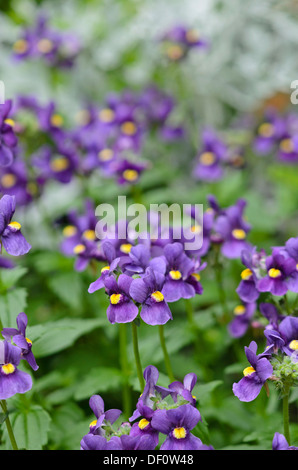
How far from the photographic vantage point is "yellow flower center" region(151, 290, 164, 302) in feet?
6.39

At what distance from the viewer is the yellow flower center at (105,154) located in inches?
153

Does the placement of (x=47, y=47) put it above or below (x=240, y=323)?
above

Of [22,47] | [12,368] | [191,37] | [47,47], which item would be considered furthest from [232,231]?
[22,47]

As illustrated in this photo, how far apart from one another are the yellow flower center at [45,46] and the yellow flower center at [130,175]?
1516 millimetres

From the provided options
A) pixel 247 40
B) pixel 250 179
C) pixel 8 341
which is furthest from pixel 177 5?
pixel 8 341

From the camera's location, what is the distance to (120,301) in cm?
194

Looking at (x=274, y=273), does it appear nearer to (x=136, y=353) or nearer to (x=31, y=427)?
(x=136, y=353)

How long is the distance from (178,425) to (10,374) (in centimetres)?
54

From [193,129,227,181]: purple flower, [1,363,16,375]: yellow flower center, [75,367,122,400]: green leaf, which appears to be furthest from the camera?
[193,129,227,181]: purple flower

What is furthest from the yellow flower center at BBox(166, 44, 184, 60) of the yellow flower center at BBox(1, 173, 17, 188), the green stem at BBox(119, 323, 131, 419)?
the green stem at BBox(119, 323, 131, 419)

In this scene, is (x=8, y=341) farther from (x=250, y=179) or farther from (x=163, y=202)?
(x=250, y=179)

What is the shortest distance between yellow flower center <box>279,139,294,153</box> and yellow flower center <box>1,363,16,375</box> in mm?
2811

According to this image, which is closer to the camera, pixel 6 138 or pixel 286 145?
pixel 6 138

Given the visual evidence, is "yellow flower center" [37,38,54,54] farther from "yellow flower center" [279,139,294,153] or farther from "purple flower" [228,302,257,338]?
"purple flower" [228,302,257,338]
